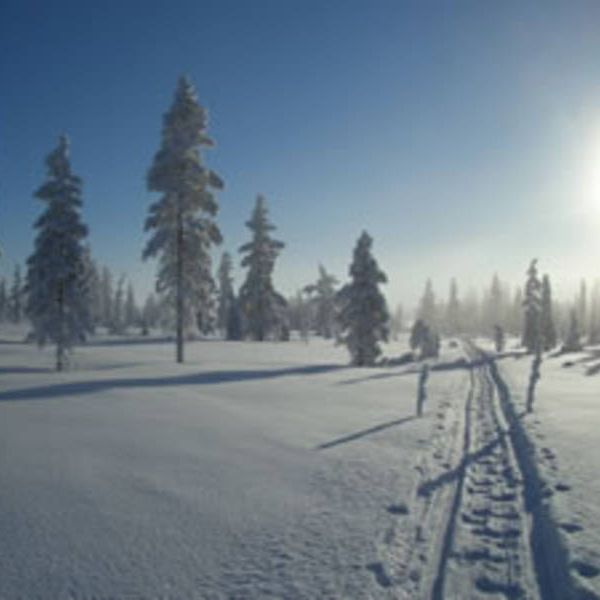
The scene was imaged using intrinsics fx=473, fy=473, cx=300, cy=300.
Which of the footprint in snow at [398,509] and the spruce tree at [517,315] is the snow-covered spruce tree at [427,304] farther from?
the footprint in snow at [398,509]

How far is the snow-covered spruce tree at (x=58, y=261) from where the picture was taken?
902 inches

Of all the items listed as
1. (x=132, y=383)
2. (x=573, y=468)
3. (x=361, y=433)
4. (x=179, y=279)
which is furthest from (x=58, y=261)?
(x=573, y=468)

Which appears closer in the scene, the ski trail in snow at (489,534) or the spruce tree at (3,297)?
the ski trail in snow at (489,534)

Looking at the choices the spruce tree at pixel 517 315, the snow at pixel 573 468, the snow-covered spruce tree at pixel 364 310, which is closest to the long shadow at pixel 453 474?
the snow at pixel 573 468

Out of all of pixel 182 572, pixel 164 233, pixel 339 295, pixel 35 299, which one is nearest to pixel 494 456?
pixel 182 572

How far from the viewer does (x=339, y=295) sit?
3534 cm

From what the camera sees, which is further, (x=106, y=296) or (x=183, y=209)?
(x=106, y=296)

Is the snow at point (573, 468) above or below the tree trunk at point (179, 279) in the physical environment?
below

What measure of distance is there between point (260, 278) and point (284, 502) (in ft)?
126

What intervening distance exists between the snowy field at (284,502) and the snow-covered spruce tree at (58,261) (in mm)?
11485

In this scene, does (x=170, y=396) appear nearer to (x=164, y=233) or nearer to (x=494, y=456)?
(x=494, y=456)

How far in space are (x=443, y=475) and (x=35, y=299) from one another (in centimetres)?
2201

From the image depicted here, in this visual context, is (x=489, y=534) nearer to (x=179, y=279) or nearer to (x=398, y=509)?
(x=398, y=509)

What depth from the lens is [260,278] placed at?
4431cm
